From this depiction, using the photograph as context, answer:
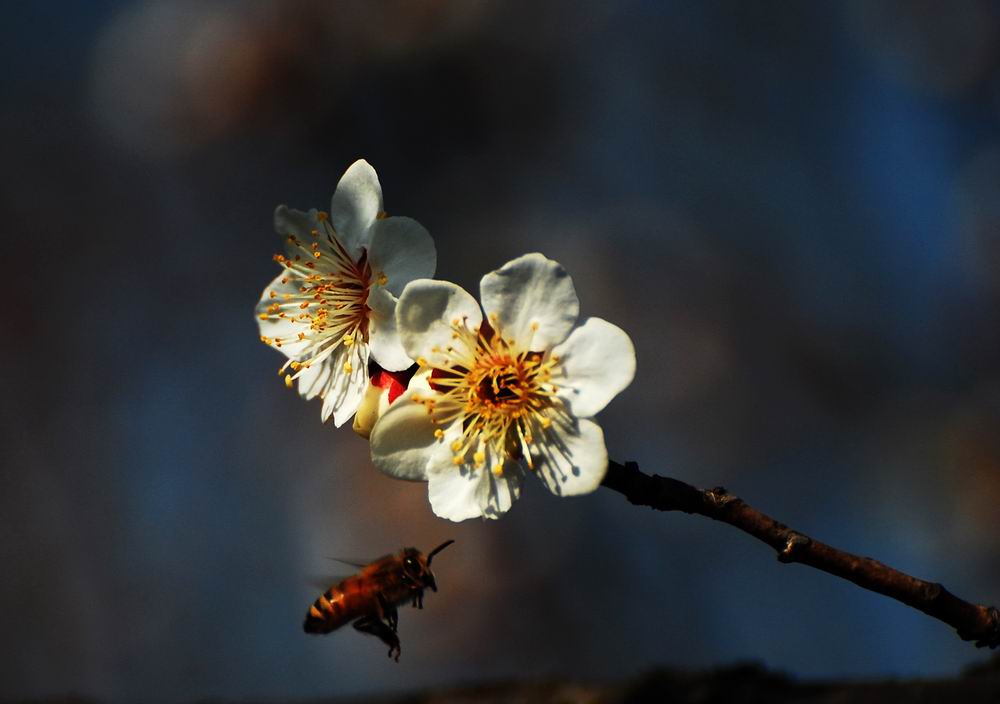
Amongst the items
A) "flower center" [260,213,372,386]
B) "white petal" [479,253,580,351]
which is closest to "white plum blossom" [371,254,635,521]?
"white petal" [479,253,580,351]

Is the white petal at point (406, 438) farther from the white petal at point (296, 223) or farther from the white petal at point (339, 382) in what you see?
the white petal at point (296, 223)

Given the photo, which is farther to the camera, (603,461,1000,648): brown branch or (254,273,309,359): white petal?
(254,273,309,359): white petal

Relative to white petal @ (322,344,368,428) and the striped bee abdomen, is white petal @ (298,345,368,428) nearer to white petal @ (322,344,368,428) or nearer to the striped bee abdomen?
white petal @ (322,344,368,428)

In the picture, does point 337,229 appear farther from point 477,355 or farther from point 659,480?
point 659,480

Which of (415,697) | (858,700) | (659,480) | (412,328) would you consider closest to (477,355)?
(412,328)

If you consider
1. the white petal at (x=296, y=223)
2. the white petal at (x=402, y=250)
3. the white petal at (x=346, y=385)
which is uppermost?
the white petal at (x=296, y=223)

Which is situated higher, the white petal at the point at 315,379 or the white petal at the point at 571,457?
the white petal at the point at 315,379

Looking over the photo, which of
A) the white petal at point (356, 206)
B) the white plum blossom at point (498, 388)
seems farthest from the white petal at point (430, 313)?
the white petal at point (356, 206)

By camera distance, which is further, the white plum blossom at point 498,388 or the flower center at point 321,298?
the flower center at point 321,298
